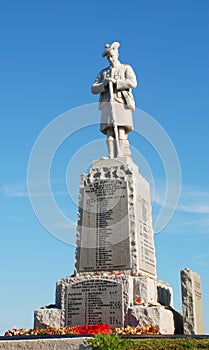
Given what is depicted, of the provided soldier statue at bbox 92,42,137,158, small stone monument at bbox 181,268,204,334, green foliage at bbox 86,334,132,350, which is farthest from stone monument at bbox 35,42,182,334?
green foliage at bbox 86,334,132,350

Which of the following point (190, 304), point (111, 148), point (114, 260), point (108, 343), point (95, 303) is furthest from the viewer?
point (111, 148)

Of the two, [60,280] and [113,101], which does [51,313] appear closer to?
[60,280]

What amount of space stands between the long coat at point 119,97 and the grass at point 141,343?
33.7 feet

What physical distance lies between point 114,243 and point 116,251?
0.95ft

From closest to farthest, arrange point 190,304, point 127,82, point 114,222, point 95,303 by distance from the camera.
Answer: point 190,304 < point 95,303 < point 114,222 < point 127,82

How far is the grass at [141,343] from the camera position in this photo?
8.62m

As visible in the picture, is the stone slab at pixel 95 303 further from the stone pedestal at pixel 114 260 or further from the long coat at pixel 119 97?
the long coat at pixel 119 97

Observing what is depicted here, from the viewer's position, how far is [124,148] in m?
18.4

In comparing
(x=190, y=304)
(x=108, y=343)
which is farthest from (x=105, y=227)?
(x=108, y=343)

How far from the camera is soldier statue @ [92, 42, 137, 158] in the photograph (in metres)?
18.4

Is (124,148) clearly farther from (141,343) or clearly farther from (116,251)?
(141,343)

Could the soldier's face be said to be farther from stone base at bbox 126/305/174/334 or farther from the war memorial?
stone base at bbox 126/305/174/334

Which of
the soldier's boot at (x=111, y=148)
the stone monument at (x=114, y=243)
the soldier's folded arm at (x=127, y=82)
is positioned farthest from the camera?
the soldier's folded arm at (x=127, y=82)

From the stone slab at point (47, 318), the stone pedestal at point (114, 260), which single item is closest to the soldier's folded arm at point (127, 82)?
the stone pedestal at point (114, 260)
